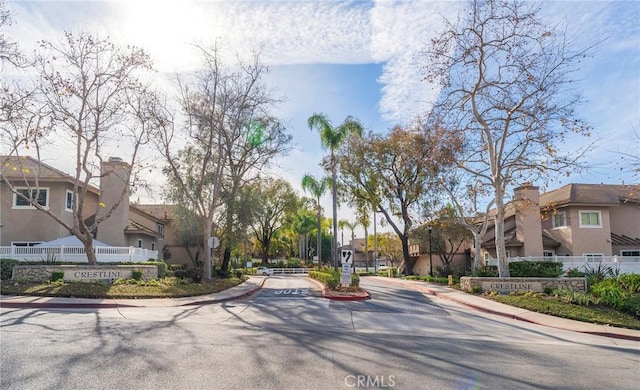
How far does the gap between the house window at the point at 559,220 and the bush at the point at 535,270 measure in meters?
11.0

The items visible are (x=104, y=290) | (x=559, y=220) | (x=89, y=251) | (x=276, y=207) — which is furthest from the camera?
(x=276, y=207)

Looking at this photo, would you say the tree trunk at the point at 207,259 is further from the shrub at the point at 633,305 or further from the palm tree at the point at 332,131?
the shrub at the point at 633,305

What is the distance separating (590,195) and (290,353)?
3064 cm

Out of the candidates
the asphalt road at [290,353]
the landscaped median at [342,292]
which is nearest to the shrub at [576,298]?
the asphalt road at [290,353]

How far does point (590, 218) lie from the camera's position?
31.6 m

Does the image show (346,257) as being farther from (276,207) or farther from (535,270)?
(276,207)

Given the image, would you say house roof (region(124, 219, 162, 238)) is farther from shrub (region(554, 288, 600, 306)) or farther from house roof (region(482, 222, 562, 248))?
shrub (region(554, 288, 600, 306))

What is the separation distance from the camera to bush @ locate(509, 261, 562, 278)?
21.8 m

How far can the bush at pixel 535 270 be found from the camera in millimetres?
21828

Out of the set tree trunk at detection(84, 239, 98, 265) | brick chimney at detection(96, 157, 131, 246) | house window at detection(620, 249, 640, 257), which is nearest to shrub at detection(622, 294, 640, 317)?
house window at detection(620, 249, 640, 257)

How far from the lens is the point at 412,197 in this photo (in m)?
37.3

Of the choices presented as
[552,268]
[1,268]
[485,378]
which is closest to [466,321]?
[485,378]

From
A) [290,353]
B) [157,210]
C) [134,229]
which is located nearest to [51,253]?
[134,229]

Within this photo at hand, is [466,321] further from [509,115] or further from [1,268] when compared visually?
[1,268]
